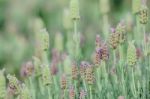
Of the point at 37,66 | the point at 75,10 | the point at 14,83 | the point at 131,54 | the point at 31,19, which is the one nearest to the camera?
the point at 131,54

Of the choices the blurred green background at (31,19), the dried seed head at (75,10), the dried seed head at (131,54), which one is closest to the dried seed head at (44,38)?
the dried seed head at (75,10)

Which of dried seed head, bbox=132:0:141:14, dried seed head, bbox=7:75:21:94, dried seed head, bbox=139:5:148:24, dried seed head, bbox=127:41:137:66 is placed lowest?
dried seed head, bbox=7:75:21:94

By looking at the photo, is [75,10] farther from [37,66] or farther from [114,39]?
[37,66]

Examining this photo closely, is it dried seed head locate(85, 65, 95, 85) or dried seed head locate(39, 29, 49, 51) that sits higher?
dried seed head locate(39, 29, 49, 51)

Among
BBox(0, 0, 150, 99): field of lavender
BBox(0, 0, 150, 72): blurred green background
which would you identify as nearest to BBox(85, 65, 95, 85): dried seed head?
BBox(0, 0, 150, 99): field of lavender

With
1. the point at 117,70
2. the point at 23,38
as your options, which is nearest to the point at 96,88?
the point at 117,70

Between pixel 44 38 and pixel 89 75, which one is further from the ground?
pixel 44 38

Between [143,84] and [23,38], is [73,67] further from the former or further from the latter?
[23,38]

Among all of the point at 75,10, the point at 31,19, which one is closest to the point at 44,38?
the point at 75,10

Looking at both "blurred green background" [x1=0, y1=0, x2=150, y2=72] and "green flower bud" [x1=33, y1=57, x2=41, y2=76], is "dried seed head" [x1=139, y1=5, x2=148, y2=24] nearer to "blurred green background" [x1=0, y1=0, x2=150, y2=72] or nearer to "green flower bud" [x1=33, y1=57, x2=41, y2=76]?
"green flower bud" [x1=33, y1=57, x2=41, y2=76]
